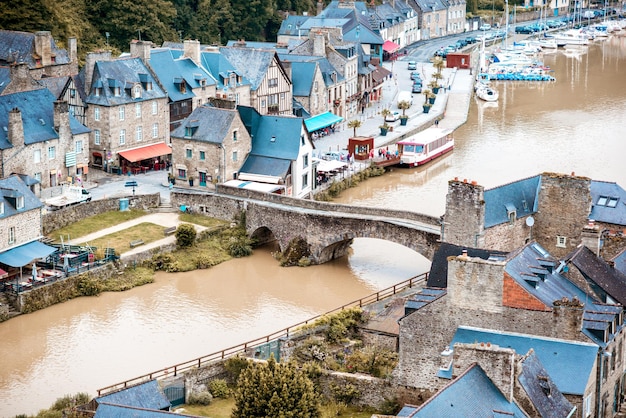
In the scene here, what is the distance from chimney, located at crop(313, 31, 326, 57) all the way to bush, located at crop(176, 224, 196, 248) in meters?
26.5

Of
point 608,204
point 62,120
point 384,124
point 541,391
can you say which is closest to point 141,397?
point 541,391

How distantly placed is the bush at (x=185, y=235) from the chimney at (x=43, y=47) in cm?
1976

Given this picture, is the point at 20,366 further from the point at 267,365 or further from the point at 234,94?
the point at 234,94

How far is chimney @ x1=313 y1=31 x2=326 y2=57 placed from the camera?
72688 mm

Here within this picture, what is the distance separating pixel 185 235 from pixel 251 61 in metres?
19.8

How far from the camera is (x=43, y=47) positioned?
210 ft

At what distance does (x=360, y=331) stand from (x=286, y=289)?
8.50 meters

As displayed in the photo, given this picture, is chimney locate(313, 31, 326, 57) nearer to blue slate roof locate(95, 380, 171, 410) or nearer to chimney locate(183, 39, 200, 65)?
chimney locate(183, 39, 200, 65)

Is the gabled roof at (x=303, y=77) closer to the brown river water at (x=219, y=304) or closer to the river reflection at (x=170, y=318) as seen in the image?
the brown river water at (x=219, y=304)

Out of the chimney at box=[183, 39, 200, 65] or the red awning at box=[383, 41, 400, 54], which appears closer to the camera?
the chimney at box=[183, 39, 200, 65]

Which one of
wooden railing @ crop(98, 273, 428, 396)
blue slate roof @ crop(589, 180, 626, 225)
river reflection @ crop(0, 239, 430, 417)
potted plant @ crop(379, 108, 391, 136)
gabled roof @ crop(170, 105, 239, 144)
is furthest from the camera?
potted plant @ crop(379, 108, 391, 136)

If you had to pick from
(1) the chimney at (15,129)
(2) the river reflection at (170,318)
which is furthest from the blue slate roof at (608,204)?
(1) the chimney at (15,129)

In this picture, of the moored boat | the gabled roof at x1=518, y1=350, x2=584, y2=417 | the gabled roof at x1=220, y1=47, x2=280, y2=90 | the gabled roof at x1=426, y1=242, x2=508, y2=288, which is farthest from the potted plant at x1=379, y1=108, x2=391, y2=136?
the gabled roof at x1=518, y1=350, x2=584, y2=417

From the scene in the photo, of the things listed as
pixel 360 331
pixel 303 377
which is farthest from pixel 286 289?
pixel 303 377
